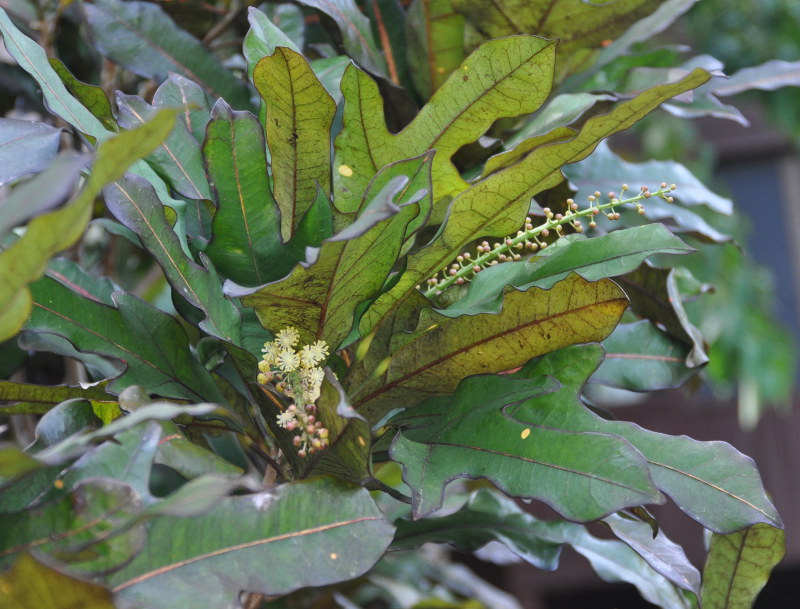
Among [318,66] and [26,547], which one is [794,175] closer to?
[318,66]

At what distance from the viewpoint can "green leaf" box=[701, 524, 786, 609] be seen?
0.64 m

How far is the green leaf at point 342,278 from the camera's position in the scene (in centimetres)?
50

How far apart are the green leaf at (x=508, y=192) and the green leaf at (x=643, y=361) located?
21cm

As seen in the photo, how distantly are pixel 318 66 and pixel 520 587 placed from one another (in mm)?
2386

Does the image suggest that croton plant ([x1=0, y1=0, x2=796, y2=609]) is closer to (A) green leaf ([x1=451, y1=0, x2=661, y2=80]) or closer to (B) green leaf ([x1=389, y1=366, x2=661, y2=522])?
(B) green leaf ([x1=389, y1=366, x2=661, y2=522])

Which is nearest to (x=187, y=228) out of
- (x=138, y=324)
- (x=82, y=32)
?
(x=138, y=324)

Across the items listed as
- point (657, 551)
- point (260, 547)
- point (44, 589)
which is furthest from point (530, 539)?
point (44, 589)

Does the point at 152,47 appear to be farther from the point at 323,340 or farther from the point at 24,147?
the point at 323,340

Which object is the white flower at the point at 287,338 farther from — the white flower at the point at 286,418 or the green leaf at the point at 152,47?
the green leaf at the point at 152,47

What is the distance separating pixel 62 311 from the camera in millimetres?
587

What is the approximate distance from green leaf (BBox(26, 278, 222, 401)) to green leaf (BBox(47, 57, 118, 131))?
137 millimetres

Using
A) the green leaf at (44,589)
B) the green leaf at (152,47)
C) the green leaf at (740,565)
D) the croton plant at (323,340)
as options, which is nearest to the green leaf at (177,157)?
the croton plant at (323,340)

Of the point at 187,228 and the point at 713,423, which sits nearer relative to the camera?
the point at 187,228

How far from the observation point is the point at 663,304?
748 mm
